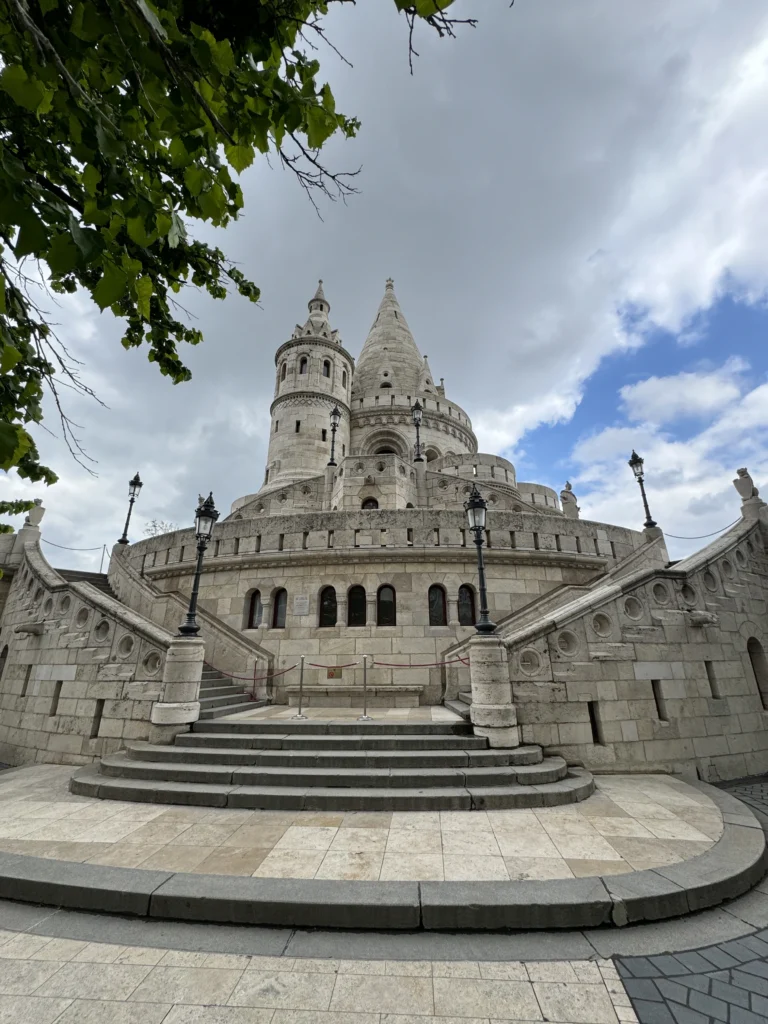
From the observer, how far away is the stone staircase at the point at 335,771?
594 centimetres

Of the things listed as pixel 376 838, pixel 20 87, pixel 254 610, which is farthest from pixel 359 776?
pixel 254 610

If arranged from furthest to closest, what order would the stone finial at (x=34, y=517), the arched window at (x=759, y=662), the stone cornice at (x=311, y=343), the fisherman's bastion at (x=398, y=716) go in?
the stone cornice at (x=311, y=343) < the stone finial at (x=34, y=517) < the arched window at (x=759, y=662) < the fisherman's bastion at (x=398, y=716)

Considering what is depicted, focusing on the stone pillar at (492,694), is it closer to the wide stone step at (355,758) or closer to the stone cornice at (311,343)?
the wide stone step at (355,758)

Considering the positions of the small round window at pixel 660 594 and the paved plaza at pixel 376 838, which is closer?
the paved plaza at pixel 376 838

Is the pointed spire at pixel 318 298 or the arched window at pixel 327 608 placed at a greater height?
the pointed spire at pixel 318 298

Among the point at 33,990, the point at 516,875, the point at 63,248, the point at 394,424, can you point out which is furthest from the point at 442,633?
the point at 394,424

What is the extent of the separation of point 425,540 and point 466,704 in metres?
4.51

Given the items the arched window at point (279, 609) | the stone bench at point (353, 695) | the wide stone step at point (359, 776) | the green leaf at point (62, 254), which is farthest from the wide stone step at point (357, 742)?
the green leaf at point (62, 254)

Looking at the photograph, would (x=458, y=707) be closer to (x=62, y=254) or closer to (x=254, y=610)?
(x=254, y=610)

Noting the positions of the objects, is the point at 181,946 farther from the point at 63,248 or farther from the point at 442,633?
the point at 442,633

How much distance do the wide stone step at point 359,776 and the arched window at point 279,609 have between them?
560 cm

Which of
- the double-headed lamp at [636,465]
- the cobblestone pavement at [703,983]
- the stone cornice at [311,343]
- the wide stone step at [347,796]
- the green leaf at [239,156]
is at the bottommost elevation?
the cobblestone pavement at [703,983]

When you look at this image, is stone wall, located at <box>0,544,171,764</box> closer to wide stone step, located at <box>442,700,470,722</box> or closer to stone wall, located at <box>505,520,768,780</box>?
wide stone step, located at <box>442,700,470,722</box>

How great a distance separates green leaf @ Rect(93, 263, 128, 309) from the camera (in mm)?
2205
